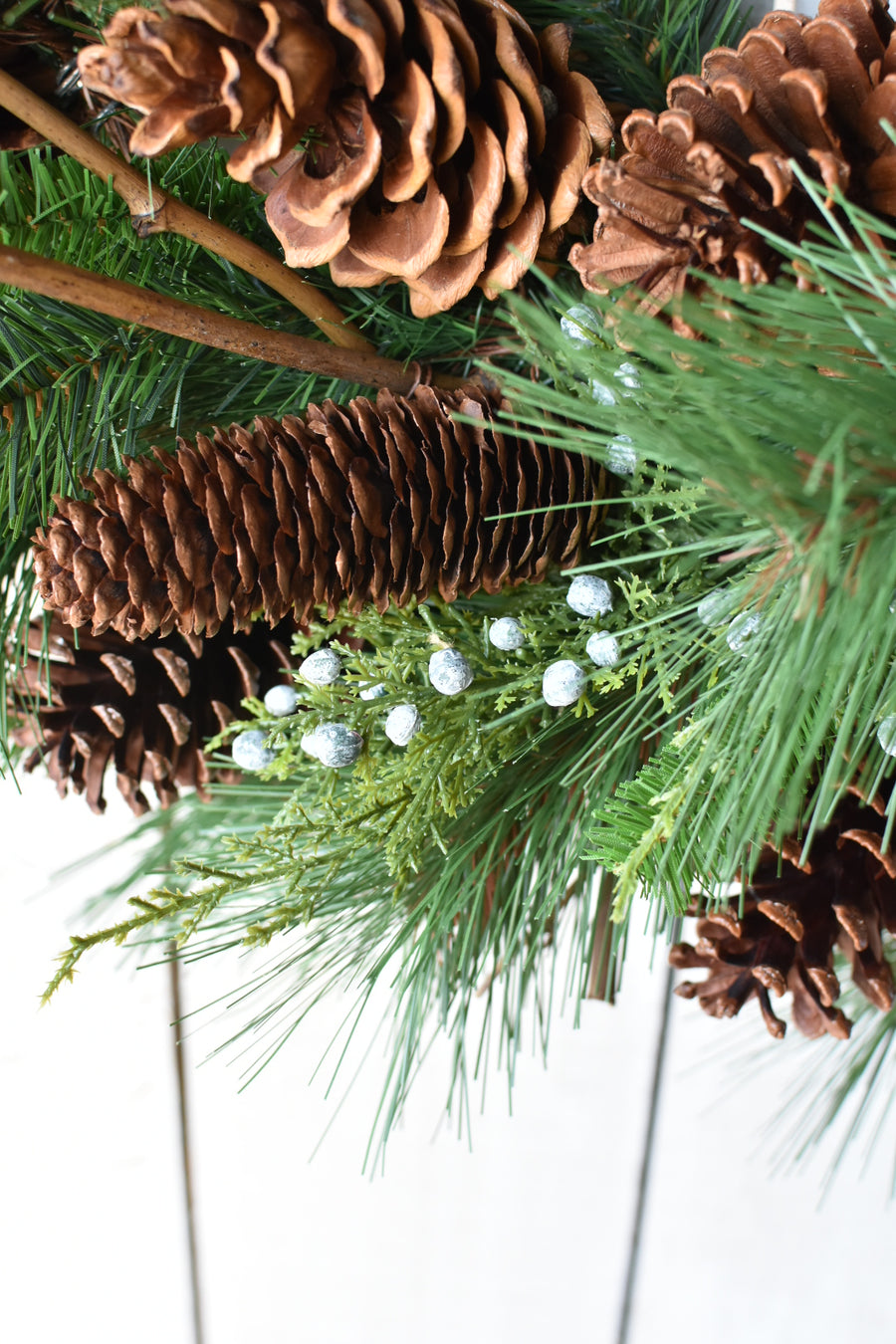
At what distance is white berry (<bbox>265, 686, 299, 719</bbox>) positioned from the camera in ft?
0.96

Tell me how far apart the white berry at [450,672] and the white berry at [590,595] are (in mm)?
32

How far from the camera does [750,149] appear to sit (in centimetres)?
21

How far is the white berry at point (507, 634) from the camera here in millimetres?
251

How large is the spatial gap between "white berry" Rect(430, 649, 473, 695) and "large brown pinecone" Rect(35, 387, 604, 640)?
0.02 m

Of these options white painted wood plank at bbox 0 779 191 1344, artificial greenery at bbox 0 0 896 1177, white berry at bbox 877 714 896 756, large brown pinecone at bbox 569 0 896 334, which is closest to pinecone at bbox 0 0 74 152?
artificial greenery at bbox 0 0 896 1177

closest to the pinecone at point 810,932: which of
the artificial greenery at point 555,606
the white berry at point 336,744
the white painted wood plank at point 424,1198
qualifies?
the artificial greenery at point 555,606

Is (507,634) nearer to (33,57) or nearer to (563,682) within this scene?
(563,682)

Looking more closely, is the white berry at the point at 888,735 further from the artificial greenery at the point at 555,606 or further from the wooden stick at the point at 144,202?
the wooden stick at the point at 144,202

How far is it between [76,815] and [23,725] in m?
0.22

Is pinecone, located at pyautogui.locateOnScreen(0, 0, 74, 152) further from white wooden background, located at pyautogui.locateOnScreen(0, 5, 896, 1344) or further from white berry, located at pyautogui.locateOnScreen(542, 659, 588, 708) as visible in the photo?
white wooden background, located at pyautogui.locateOnScreen(0, 5, 896, 1344)

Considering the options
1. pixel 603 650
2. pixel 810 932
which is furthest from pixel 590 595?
pixel 810 932

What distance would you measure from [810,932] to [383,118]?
241 mm

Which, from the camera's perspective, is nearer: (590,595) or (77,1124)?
(590,595)

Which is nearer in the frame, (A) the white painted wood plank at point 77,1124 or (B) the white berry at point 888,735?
(B) the white berry at point 888,735
